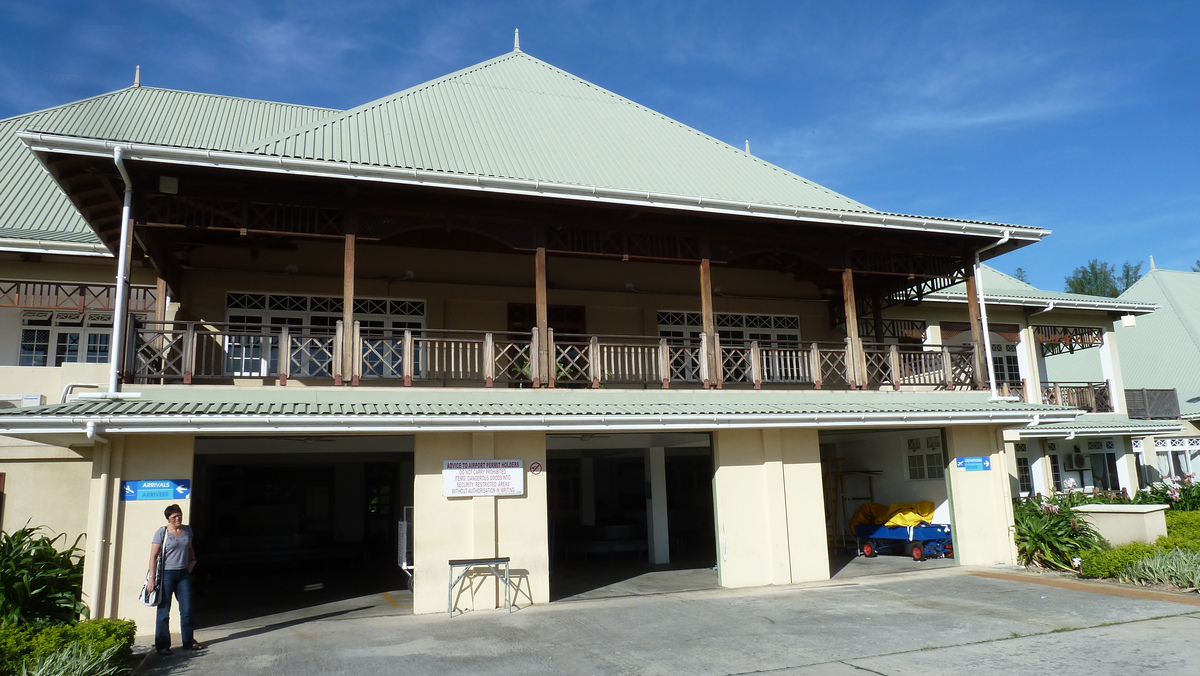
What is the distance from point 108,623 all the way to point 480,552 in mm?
4109

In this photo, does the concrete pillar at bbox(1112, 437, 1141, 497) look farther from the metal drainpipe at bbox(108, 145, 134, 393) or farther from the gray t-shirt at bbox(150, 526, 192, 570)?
the metal drainpipe at bbox(108, 145, 134, 393)

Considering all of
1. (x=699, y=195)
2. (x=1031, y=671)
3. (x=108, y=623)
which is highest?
(x=699, y=195)

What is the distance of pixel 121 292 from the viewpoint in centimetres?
967

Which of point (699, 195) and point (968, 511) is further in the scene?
point (968, 511)

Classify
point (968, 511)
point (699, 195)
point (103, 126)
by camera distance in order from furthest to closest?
point (103, 126), point (968, 511), point (699, 195)

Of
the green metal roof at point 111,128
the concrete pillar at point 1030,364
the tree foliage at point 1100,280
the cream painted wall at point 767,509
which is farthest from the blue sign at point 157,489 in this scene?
the tree foliage at point 1100,280

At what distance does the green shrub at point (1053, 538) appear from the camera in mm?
12633

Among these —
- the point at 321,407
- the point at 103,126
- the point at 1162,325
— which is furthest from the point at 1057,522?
the point at 1162,325

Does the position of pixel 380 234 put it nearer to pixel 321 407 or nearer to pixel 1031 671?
pixel 321 407

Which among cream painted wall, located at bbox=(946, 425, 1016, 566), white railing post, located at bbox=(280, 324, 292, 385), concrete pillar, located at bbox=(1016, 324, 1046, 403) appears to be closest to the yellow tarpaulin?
cream painted wall, located at bbox=(946, 425, 1016, 566)

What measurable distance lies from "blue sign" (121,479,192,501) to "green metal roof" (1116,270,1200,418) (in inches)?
1098

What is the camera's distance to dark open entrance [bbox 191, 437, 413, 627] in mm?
12219

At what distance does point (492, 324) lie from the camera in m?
14.1

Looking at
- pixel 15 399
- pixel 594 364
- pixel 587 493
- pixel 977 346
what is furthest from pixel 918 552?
pixel 15 399
